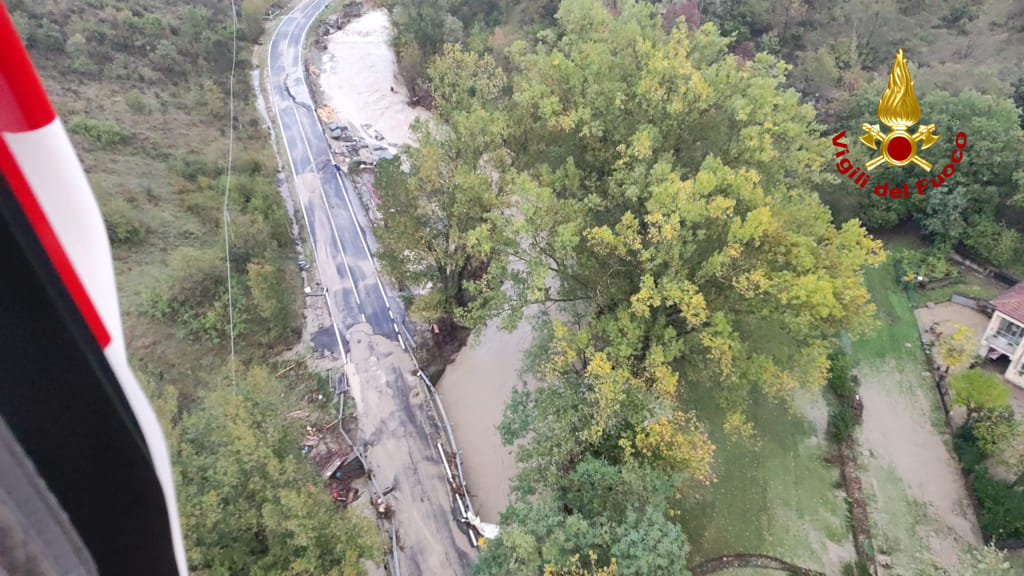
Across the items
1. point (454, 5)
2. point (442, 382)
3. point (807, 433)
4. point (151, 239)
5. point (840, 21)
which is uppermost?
point (840, 21)

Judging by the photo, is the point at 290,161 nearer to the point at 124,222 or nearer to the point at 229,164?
the point at 229,164

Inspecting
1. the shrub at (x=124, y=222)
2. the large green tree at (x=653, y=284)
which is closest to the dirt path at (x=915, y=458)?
the large green tree at (x=653, y=284)

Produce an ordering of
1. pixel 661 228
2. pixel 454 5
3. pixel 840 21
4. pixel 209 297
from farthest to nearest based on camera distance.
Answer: pixel 454 5
pixel 840 21
pixel 209 297
pixel 661 228

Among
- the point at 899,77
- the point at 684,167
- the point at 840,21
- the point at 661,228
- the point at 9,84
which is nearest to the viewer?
the point at 9,84

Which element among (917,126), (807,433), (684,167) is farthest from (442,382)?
(917,126)

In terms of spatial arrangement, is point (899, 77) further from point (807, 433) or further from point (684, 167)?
point (807, 433)

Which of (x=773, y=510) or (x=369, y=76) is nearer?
(x=773, y=510)

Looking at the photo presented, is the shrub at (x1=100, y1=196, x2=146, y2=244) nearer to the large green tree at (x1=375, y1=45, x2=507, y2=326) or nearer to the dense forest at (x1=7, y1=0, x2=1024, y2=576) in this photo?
the dense forest at (x1=7, y1=0, x2=1024, y2=576)
